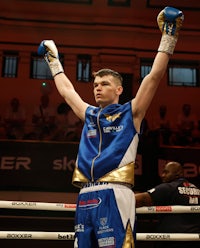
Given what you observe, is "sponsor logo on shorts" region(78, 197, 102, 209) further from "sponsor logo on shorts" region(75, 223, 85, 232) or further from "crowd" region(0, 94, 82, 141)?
"crowd" region(0, 94, 82, 141)

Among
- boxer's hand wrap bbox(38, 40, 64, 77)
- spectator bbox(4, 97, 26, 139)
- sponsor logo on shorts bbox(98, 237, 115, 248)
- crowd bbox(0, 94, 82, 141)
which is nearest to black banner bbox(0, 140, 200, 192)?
crowd bbox(0, 94, 82, 141)

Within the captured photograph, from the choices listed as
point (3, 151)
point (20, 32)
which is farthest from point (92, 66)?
point (3, 151)

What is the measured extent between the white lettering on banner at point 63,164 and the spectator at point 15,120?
154cm

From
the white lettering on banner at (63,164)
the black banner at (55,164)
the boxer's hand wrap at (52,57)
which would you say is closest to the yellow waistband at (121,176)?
the boxer's hand wrap at (52,57)

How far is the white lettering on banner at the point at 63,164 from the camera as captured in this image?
6.86m

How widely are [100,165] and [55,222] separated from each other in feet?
12.5

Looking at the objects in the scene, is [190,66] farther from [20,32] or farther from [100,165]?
[100,165]

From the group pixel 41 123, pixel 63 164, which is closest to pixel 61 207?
pixel 63 164

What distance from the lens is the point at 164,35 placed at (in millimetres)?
2283

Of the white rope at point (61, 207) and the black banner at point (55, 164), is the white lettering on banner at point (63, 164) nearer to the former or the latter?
the black banner at point (55, 164)

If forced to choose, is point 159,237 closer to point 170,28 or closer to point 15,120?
point 170,28

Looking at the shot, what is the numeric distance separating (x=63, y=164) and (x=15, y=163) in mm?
782

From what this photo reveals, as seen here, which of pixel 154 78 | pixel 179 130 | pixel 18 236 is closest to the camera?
pixel 154 78

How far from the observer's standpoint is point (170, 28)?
2299 mm
